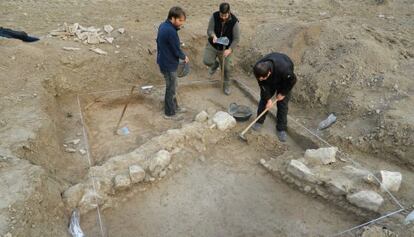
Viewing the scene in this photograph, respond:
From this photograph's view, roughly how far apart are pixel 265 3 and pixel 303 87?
4.56 metres

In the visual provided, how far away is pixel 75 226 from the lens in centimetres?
434

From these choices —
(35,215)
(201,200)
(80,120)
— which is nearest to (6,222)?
(35,215)

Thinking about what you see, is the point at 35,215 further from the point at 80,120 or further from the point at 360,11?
the point at 360,11

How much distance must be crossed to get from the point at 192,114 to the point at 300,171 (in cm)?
248

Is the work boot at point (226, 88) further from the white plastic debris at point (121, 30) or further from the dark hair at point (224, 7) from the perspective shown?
the white plastic debris at point (121, 30)

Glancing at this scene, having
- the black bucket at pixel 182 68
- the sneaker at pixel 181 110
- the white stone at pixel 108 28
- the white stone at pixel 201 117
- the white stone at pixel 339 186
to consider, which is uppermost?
the black bucket at pixel 182 68

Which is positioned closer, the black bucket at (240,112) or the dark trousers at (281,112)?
the dark trousers at (281,112)

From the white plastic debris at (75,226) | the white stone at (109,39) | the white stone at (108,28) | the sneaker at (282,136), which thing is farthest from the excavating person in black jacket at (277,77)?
the white stone at (108,28)

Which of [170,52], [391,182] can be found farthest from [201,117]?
[391,182]

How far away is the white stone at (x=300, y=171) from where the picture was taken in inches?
199

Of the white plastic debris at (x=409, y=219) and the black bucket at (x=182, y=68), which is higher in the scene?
the black bucket at (x=182, y=68)

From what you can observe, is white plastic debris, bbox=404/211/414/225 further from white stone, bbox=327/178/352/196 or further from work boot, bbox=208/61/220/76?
work boot, bbox=208/61/220/76

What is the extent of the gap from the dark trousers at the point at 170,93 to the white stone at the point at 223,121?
2.86 ft

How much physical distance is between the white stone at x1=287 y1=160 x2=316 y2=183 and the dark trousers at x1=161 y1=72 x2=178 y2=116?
2446 millimetres
